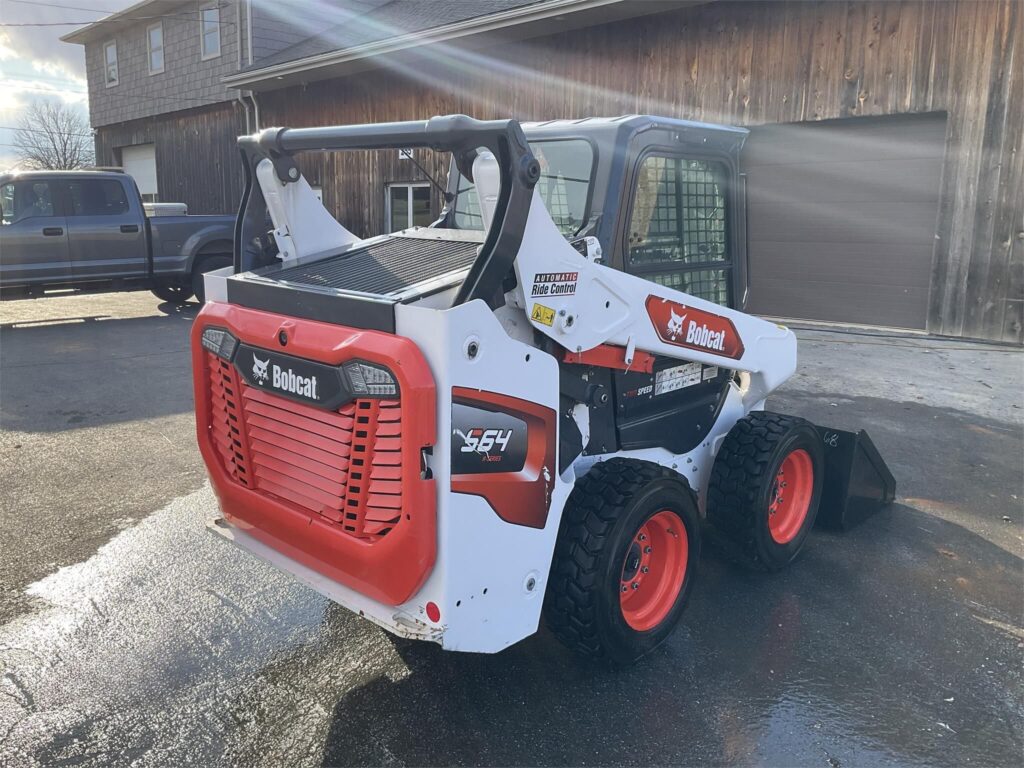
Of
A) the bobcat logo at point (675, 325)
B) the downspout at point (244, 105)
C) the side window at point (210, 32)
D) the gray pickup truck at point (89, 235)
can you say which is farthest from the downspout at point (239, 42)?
the bobcat logo at point (675, 325)

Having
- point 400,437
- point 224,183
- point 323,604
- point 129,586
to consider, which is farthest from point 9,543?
point 224,183

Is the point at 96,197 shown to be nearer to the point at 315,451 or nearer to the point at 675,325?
the point at 315,451

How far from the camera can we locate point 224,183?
20219 mm

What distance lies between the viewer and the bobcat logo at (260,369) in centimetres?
300

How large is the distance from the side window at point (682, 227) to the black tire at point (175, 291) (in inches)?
442

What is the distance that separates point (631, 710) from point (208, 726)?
5.26 feet

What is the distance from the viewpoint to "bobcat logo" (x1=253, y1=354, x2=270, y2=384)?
3.00 m

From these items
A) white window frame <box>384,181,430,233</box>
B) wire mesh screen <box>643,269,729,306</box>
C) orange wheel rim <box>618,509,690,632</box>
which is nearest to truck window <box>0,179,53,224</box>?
white window frame <box>384,181,430,233</box>

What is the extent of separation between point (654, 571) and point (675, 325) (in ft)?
3.62

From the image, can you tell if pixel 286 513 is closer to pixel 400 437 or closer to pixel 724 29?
pixel 400 437

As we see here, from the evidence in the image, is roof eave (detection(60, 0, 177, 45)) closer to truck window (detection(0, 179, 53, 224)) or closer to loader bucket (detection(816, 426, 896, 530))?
truck window (detection(0, 179, 53, 224))

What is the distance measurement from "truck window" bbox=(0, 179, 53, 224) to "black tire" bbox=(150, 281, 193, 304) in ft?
6.67

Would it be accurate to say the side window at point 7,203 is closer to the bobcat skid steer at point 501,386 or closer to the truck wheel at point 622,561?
the bobcat skid steer at point 501,386

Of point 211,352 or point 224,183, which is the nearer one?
point 211,352
